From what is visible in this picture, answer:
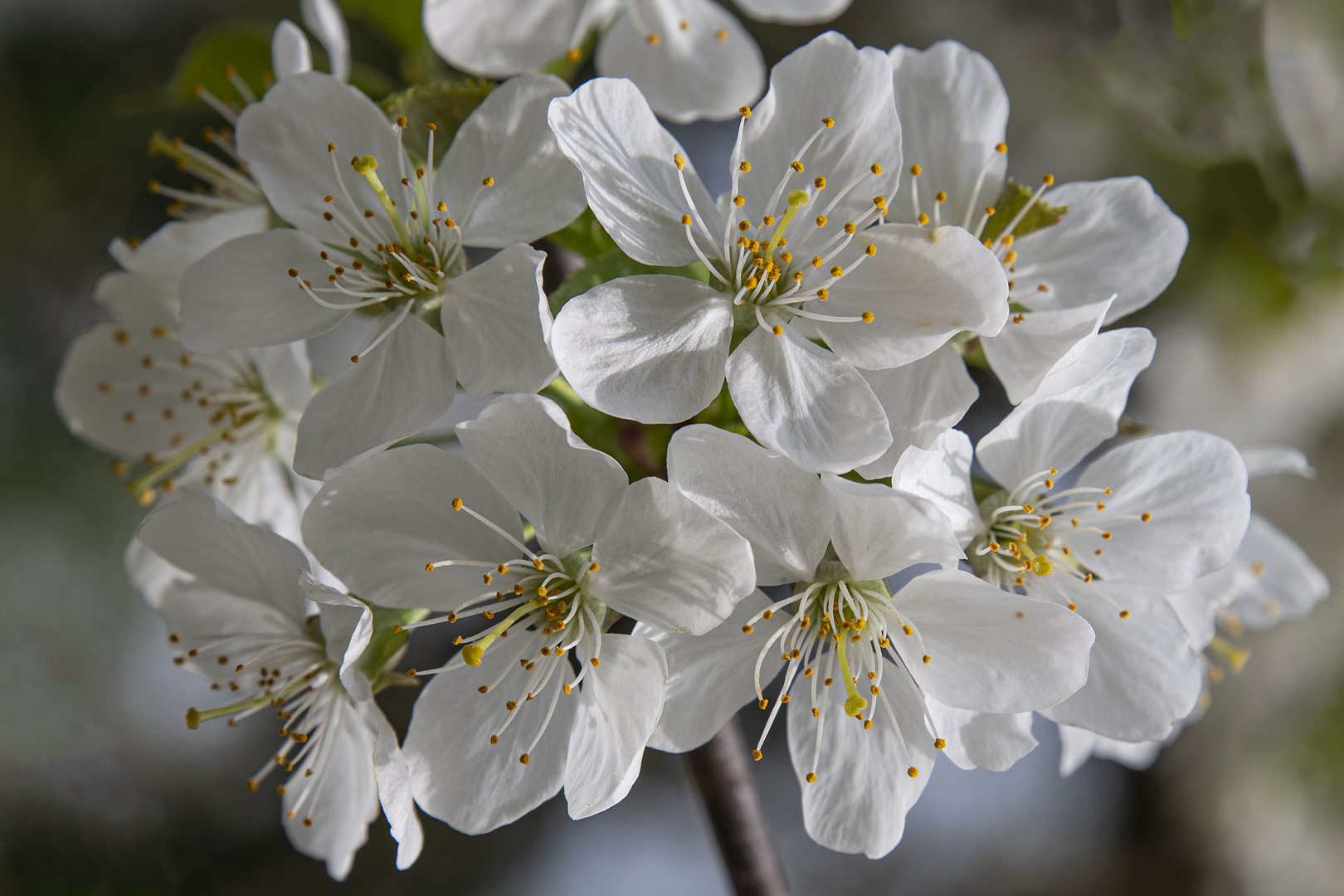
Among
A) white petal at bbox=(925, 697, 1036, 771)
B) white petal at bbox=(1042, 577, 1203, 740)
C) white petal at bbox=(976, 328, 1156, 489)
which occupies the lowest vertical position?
white petal at bbox=(1042, 577, 1203, 740)

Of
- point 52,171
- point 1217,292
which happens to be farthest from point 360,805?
point 1217,292

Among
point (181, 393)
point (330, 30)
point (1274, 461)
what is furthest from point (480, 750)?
point (1274, 461)

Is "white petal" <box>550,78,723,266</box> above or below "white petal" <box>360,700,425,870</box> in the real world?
above

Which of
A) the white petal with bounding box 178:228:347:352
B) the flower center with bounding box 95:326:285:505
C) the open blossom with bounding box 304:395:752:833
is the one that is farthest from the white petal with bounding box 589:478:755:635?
the flower center with bounding box 95:326:285:505

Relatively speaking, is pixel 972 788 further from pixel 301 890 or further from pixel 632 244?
pixel 632 244

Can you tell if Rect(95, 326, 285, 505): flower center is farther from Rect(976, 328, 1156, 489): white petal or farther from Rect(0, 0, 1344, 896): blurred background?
Rect(976, 328, 1156, 489): white petal

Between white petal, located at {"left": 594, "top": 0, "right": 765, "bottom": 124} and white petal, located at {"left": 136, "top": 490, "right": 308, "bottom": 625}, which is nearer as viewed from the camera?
white petal, located at {"left": 136, "top": 490, "right": 308, "bottom": 625}

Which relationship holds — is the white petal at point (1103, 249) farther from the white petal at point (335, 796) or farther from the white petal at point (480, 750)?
the white petal at point (335, 796)
